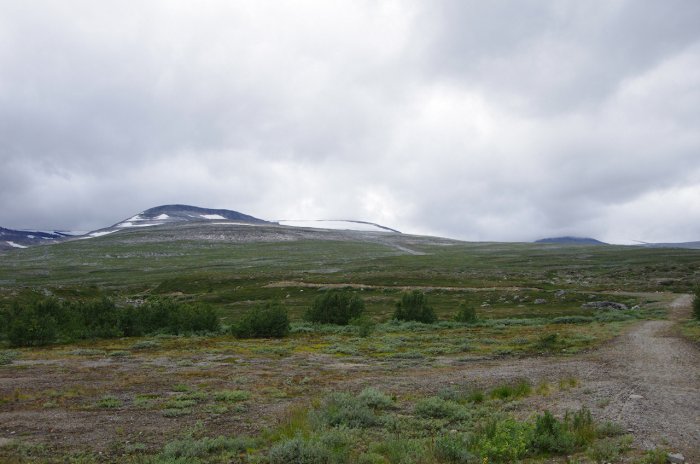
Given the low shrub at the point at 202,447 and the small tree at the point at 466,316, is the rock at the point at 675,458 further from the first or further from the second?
the small tree at the point at 466,316

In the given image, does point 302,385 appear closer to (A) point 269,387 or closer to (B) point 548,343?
(A) point 269,387

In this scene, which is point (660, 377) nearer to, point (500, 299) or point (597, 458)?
point (597, 458)

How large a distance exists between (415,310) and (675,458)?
35680 millimetres

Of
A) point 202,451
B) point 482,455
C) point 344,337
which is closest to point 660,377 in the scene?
point 482,455

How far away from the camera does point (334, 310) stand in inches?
1700

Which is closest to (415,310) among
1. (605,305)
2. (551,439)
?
(605,305)

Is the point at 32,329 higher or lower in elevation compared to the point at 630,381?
lower

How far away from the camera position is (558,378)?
16.7m

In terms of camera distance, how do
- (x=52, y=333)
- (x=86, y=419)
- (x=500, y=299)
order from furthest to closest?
(x=500, y=299) < (x=52, y=333) < (x=86, y=419)

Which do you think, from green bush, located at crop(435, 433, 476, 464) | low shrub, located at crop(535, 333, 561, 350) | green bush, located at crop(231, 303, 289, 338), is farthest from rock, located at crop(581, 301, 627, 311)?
green bush, located at crop(435, 433, 476, 464)

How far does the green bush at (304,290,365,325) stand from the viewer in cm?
4297

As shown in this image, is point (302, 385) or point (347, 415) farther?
point (302, 385)

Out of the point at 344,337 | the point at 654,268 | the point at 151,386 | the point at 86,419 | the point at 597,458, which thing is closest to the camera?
the point at 597,458

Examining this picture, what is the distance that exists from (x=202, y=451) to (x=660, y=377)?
15.5 meters
